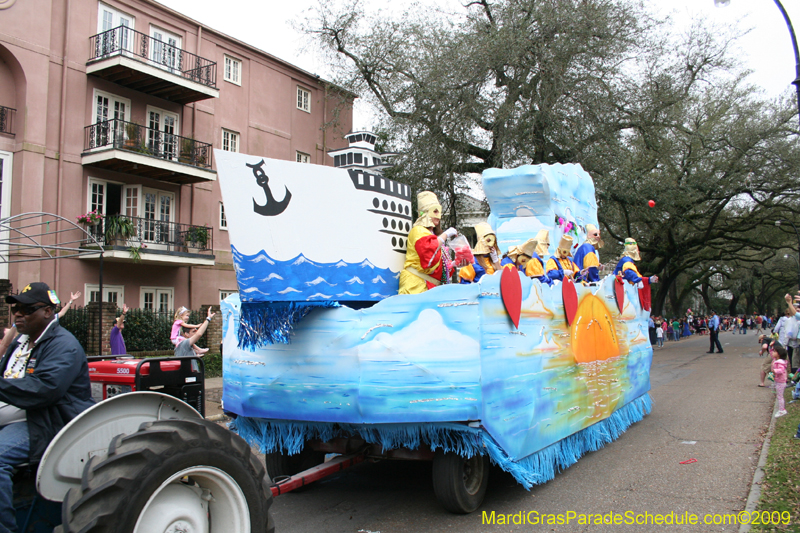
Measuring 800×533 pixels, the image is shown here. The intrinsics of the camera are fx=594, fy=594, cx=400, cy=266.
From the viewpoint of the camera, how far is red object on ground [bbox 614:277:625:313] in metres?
8.50

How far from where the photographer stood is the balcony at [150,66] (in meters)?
17.4

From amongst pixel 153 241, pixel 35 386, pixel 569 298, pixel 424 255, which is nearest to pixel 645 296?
pixel 569 298

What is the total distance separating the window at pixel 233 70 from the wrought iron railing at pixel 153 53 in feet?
2.84

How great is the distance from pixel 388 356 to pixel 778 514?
3.37 m

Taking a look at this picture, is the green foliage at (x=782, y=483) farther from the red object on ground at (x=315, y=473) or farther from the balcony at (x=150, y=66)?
the balcony at (x=150, y=66)

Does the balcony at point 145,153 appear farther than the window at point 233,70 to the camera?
No

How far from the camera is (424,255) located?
542 centimetres

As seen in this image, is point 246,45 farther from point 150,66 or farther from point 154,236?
point 154,236

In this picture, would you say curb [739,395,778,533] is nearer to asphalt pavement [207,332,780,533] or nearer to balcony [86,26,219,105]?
asphalt pavement [207,332,780,533]

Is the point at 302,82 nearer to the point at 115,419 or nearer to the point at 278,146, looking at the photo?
the point at 278,146

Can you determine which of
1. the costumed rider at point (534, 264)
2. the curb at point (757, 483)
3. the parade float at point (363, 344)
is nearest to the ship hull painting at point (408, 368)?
the parade float at point (363, 344)

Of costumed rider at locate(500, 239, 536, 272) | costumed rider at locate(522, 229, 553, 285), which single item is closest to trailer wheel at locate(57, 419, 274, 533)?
costumed rider at locate(500, 239, 536, 272)

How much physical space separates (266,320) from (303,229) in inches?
30.1

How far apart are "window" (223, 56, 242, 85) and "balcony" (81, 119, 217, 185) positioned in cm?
293
